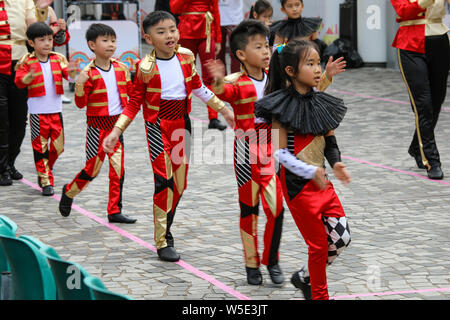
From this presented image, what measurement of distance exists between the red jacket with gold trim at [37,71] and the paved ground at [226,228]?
106 centimetres

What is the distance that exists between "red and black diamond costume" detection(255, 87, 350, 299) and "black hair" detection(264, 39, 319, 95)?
143mm

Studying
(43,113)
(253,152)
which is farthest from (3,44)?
(253,152)

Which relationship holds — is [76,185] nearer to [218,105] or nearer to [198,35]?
[218,105]

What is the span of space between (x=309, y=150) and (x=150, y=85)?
1.71 meters

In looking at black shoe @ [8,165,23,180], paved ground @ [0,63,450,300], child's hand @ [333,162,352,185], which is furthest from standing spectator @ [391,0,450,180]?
black shoe @ [8,165,23,180]

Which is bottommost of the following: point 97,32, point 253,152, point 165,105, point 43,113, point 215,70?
point 43,113

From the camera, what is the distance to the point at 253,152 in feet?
17.6

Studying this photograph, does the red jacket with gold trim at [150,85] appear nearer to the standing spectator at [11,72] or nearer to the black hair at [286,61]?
the black hair at [286,61]

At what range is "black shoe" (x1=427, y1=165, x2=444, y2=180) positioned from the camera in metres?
8.29

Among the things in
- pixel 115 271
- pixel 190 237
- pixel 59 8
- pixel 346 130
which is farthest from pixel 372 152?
pixel 59 8

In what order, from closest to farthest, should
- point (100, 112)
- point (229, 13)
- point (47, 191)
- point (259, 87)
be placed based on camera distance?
point (259, 87)
point (100, 112)
point (47, 191)
point (229, 13)

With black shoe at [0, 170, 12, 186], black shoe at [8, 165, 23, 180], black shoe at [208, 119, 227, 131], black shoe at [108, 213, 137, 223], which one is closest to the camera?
black shoe at [108, 213, 137, 223]

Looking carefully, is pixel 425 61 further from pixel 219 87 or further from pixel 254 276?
pixel 254 276

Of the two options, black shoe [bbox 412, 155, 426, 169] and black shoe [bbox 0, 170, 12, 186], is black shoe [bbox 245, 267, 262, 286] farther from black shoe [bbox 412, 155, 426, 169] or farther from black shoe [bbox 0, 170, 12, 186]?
black shoe [bbox 0, 170, 12, 186]
